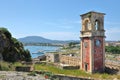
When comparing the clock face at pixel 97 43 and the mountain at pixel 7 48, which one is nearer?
the mountain at pixel 7 48

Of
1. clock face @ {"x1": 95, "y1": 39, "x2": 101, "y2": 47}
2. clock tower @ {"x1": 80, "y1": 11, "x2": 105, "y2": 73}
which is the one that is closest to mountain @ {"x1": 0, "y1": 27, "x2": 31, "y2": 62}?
clock tower @ {"x1": 80, "y1": 11, "x2": 105, "y2": 73}

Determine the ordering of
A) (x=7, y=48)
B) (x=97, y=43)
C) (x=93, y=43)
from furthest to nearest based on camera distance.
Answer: (x=97, y=43) → (x=93, y=43) → (x=7, y=48)

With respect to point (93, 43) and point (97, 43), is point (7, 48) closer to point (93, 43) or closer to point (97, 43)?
point (93, 43)

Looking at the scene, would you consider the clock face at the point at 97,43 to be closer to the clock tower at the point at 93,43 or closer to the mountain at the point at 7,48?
the clock tower at the point at 93,43

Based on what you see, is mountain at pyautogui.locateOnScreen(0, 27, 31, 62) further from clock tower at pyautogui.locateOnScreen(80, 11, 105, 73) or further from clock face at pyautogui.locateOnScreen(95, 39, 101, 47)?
clock face at pyautogui.locateOnScreen(95, 39, 101, 47)

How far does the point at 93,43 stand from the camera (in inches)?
1064

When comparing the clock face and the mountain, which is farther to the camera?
the clock face

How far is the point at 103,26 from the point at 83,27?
7.84 feet

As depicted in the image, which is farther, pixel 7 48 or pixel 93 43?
pixel 93 43

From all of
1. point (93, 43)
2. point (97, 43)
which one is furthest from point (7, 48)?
point (97, 43)

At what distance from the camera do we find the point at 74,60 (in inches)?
1508

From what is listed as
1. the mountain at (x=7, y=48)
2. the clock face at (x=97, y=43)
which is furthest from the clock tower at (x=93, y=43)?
the mountain at (x=7, y=48)

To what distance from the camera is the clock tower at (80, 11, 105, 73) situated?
27000 mm

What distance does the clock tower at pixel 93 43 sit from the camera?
88.6ft
